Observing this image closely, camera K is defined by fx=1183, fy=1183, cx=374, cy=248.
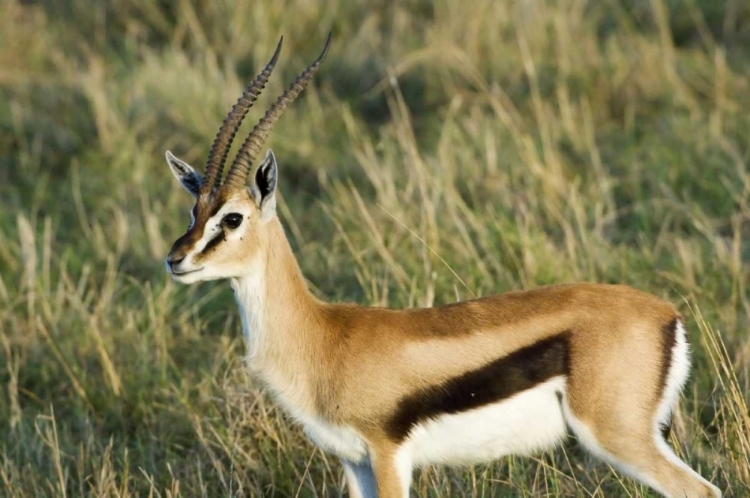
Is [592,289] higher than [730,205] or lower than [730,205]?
higher

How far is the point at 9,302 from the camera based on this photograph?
Answer: 731 centimetres

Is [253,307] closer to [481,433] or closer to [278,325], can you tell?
[278,325]

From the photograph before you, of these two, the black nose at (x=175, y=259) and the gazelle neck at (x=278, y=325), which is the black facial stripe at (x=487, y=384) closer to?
the gazelle neck at (x=278, y=325)

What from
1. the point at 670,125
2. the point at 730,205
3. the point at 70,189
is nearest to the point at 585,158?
the point at 670,125

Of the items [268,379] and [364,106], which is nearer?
[268,379]

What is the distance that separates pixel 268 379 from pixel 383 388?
1.58 feet

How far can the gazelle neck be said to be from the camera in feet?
14.9

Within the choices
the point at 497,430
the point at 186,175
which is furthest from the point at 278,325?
the point at 497,430

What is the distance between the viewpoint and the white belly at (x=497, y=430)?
432cm

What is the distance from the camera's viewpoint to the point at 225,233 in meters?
4.45

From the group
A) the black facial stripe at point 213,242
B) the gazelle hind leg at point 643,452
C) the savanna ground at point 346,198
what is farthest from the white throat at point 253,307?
the gazelle hind leg at point 643,452

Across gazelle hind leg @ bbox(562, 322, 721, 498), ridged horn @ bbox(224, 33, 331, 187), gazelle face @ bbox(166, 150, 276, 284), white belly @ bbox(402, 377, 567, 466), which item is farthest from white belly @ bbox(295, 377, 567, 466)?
ridged horn @ bbox(224, 33, 331, 187)

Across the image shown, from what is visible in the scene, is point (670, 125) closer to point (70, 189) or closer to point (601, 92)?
point (601, 92)

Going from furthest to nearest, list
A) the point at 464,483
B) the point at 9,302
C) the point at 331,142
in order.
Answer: the point at 331,142 < the point at 9,302 < the point at 464,483
